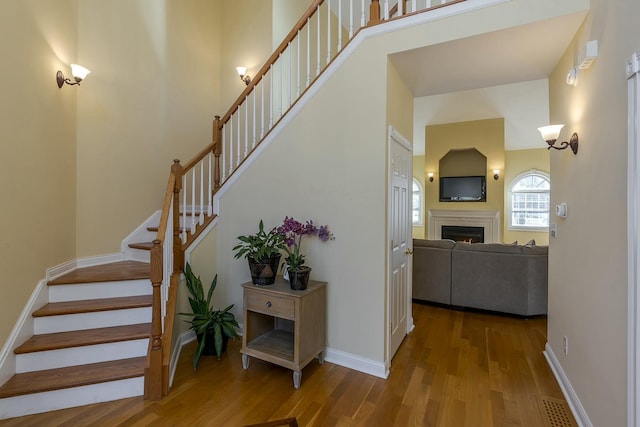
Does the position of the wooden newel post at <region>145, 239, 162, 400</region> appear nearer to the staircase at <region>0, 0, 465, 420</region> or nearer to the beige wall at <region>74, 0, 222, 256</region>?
the staircase at <region>0, 0, 465, 420</region>

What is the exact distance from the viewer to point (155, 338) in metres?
2.17

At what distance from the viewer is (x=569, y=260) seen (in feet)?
7.26

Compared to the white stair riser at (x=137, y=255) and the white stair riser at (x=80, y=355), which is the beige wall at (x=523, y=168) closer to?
the white stair riser at (x=137, y=255)

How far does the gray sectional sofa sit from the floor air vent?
5.70ft

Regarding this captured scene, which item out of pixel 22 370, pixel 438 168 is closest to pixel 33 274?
pixel 22 370

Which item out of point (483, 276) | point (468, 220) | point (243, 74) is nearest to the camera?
point (483, 276)

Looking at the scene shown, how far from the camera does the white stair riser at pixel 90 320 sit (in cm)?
232

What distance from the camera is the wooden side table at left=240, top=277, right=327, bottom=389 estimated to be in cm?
232

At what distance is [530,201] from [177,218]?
8.95m

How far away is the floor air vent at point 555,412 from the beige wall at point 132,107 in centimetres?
419

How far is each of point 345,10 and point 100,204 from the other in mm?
4831

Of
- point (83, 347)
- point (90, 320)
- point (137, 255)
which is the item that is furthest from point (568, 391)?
point (137, 255)

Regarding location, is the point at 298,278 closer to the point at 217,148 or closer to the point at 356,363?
the point at 356,363

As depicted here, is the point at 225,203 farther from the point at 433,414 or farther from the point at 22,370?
the point at 433,414
